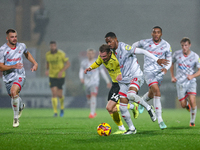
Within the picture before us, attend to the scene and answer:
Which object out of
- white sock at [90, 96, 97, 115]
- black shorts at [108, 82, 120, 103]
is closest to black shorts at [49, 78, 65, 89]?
white sock at [90, 96, 97, 115]

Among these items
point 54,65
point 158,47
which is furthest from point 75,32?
point 158,47

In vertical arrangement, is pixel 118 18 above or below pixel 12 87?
above

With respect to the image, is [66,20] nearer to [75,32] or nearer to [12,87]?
[75,32]

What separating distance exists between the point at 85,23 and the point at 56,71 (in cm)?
1124

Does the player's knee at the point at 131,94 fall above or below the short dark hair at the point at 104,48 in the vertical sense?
below

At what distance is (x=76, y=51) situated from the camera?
20.6 metres

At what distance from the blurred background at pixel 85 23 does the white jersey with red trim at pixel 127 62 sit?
41.9 ft

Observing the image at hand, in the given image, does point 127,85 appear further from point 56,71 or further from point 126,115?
point 56,71

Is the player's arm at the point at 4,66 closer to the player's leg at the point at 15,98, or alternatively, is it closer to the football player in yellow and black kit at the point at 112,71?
the player's leg at the point at 15,98

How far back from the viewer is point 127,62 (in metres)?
6.00

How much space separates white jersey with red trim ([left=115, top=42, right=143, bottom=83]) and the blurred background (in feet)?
41.9

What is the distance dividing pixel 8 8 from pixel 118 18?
6.87m

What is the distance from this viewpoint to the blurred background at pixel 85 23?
65.4 feet

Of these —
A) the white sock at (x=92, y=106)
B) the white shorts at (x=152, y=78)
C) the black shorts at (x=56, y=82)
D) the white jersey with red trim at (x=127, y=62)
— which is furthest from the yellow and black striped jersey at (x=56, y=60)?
the white jersey with red trim at (x=127, y=62)
